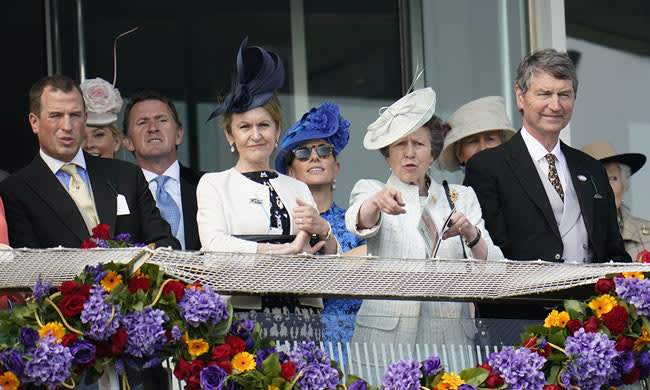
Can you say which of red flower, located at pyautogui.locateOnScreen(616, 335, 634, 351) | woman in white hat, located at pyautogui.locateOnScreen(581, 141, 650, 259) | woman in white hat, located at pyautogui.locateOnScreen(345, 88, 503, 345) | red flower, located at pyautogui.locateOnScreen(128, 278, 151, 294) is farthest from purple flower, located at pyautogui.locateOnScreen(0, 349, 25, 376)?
woman in white hat, located at pyautogui.locateOnScreen(581, 141, 650, 259)

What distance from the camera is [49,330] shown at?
3.84m

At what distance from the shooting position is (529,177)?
546cm

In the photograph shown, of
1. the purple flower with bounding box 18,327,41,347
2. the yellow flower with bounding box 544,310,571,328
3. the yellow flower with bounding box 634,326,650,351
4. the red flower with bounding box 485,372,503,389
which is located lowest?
the red flower with bounding box 485,372,503,389

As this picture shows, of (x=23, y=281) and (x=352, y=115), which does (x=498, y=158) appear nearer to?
(x=23, y=281)

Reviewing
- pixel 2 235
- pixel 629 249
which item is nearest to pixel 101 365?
pixel 2 235

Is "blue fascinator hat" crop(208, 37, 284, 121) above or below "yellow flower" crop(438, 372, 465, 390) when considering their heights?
above

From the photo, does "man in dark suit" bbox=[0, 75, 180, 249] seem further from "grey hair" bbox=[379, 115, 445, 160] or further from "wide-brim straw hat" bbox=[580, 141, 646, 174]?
"wide-brim straw hat" bbox=[580, 141, 646, 174]

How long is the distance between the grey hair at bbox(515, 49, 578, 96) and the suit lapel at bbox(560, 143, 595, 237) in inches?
11.3

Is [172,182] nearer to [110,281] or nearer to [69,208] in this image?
[69,208]

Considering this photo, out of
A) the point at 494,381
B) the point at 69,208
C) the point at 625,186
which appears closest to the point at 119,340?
the point at 494,381

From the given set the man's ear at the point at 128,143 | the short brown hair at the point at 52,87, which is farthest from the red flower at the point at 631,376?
the man's ear at the point at 128,143

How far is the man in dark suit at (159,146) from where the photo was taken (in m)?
6.31

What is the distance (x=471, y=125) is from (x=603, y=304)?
2231mm

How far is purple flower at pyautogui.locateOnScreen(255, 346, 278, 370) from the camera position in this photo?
395 cm
